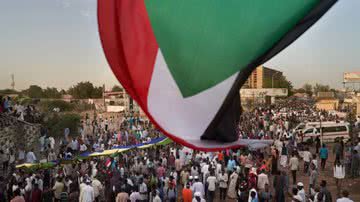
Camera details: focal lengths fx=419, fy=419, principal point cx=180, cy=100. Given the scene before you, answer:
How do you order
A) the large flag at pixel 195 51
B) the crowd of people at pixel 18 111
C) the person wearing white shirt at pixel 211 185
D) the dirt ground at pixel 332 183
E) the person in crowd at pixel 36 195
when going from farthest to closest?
1. the crowd of people at pixel 18 111
2. the dirt ground at pixel 332 183
3. the person wearing white shirt at pixel 211 185
4. the person in crowd at pixel 36 195
5. the large flag at pixel 195 51

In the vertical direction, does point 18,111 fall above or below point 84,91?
below

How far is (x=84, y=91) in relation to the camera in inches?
3369

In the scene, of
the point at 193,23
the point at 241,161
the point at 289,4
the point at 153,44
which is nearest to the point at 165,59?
the point at 153,44

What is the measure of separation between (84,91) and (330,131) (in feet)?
232

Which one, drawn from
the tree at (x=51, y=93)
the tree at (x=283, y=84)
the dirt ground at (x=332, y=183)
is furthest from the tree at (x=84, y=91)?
the dirt ground at (x=332, y=183)

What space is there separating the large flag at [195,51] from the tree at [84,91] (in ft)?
267

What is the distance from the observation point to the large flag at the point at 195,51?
407 cm

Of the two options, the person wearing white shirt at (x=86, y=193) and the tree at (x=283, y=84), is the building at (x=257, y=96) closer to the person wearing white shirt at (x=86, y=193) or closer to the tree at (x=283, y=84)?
the tree at (x=283, y=84)

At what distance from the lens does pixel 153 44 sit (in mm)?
5055

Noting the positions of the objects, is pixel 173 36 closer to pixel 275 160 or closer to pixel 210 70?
pixel 210 70

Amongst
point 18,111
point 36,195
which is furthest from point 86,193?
point 18,111

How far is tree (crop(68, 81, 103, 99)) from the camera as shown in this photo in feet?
280

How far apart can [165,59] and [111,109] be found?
48078 mm

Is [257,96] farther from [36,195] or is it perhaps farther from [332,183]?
[36,195]
